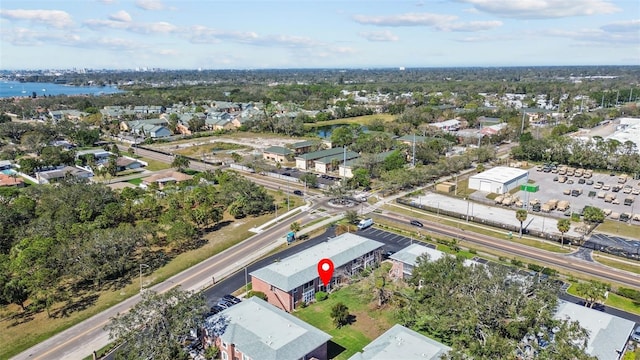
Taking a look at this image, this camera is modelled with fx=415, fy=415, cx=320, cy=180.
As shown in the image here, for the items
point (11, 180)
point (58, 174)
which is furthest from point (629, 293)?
point (11, 180)

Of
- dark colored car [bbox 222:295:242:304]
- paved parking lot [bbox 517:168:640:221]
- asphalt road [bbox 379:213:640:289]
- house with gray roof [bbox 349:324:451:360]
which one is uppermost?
house with gray roof [bbox 349:324:451:360]

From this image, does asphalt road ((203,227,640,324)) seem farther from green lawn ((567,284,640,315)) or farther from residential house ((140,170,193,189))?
residential house ((140,170,193,189))

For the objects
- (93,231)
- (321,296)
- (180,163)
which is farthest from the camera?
(180,163)

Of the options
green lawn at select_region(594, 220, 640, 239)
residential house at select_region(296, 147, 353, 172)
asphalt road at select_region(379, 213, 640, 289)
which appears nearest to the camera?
asphalt road at select_region(379, 213, 640, 289)

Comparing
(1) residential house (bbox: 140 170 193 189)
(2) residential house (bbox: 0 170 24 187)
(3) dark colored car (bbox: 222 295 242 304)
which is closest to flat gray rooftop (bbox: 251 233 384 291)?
(3) dark colored car (bbox: 222 295 242 304)

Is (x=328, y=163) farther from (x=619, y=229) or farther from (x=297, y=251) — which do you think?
(x=619, y=229)

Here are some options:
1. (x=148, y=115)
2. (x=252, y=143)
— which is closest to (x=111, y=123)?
(x=148, y=115)

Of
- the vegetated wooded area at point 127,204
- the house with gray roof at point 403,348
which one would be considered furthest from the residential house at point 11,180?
the house with gray roof at point 403,348
